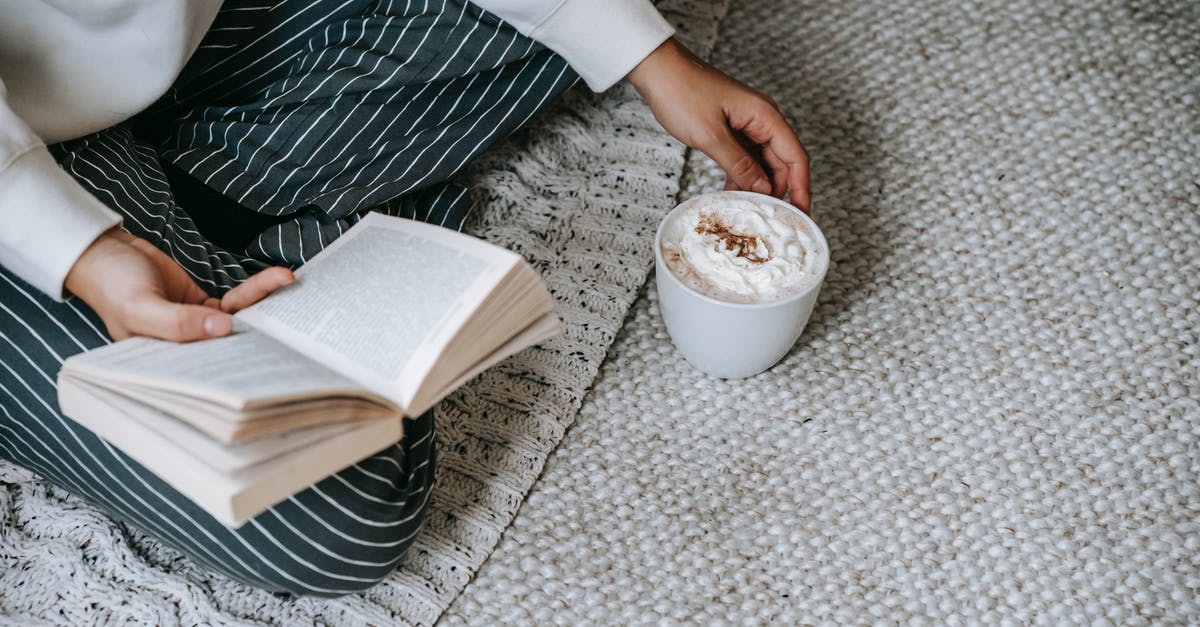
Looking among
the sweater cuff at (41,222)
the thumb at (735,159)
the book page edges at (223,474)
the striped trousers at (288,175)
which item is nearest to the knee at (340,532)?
the striped trousers at (288,175)

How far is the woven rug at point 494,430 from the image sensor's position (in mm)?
708

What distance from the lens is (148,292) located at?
1.94 feet

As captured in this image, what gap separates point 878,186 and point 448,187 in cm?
44

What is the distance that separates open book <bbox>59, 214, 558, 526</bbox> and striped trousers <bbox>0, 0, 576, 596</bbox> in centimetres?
11

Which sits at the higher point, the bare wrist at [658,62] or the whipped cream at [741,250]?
the bare wrist at [658,62]

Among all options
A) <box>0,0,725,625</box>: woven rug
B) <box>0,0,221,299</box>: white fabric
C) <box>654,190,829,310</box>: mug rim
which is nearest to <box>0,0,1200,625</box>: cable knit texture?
<box>0,0,725,625</box>: woven rug

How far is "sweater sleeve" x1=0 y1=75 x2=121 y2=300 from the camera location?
2.00ft

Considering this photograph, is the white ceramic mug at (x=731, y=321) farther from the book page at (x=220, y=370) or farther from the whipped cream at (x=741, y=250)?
the book page at (x=220, y=370)

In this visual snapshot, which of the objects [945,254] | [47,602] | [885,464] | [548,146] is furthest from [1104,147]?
[47,602]

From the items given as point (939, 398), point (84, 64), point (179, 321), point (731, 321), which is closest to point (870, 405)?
point (939, 398)

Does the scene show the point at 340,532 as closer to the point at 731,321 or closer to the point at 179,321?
the point at 179,321

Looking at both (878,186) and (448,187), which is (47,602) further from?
(878,186)

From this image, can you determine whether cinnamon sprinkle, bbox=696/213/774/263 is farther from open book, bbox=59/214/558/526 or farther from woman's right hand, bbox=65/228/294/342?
woman's right hand, bbox=65/228/294/342

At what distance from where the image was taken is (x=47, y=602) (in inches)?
28.0
